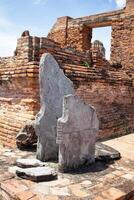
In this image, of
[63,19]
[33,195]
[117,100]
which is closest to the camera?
[33,195]

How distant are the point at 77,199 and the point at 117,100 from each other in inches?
223

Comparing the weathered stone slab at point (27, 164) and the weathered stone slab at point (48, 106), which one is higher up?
the weathered stone slab at point (48, 106)

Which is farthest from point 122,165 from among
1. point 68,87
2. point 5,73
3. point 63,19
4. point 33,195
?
point 63,19

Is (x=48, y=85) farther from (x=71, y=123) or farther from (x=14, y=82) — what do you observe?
(x=14, y=82)

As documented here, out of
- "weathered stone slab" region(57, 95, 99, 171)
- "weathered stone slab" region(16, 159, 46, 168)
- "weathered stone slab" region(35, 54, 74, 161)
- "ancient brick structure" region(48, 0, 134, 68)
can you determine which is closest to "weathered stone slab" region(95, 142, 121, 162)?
"weathered stone slab" region(57, 95, 99, 171)

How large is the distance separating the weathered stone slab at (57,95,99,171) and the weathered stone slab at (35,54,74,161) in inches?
19.2

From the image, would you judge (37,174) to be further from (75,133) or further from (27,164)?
(75,133)

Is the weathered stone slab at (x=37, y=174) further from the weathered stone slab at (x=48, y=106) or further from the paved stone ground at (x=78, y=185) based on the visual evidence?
the weathered stone slab at (x=48, y=106)

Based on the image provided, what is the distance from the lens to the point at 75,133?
12.2 ft

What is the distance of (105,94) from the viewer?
7.51 meters

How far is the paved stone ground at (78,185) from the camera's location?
2.86 metres

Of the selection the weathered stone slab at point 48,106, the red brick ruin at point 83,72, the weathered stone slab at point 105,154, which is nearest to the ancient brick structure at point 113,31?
the red brick ruin at point 83,72

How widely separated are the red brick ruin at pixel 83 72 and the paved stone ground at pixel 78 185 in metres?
1.80

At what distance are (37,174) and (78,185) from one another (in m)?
0.52
